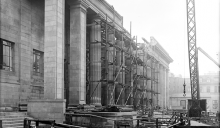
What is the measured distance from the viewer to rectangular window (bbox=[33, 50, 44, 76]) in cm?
2748

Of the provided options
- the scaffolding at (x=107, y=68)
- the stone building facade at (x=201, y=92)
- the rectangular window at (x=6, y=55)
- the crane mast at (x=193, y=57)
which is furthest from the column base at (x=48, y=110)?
the stone building facade at (x=201, y=92)

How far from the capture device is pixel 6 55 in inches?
953

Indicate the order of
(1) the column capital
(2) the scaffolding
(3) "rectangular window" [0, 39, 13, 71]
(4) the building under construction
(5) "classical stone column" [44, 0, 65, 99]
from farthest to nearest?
(2) the scaffolding
(1) the column capital
(3) "rectangular window" [0, 39, 13, 71]
(4) the building under construction
(5) "classical stone column" [44, 0, 65, 99]

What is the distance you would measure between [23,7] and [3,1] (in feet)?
8.34

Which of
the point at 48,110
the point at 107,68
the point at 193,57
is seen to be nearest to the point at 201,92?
the point at 193,57

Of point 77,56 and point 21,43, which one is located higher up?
point 21,43

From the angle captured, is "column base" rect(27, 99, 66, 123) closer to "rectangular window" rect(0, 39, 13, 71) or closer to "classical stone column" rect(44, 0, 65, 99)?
"classical stone column" rect(44, 0, 65, 99)

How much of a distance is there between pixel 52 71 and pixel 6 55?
497 cm

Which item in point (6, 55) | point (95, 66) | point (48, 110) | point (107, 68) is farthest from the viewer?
point (107, 68)

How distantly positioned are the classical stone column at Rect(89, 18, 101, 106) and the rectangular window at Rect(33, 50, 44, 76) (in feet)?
19.1

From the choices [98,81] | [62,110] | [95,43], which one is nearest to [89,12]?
[95,43]

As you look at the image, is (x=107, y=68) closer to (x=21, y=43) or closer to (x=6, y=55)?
(x=21, y=43)

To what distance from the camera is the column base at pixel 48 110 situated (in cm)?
2072

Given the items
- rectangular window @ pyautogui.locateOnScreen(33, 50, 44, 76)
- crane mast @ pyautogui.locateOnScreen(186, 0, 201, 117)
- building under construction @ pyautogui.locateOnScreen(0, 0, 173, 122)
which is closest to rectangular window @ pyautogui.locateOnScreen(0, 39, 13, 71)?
building under construction @ pyautogui.locateOnScreen(0, 0, 173, 122)
